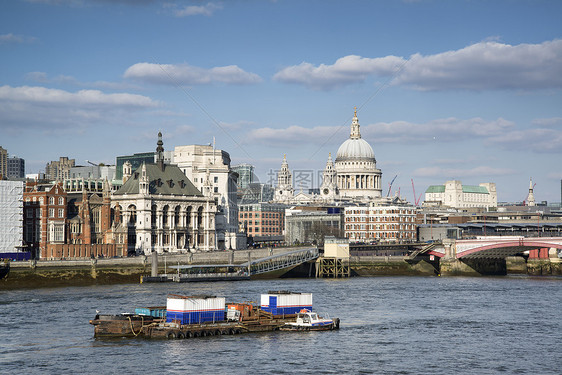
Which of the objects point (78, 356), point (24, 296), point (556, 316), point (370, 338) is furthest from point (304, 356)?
point (24, 296)

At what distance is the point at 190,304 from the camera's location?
2837 inches

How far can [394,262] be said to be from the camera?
169 metres

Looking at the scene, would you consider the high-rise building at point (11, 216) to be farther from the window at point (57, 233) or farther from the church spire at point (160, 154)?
the church spire at point (160, 154)

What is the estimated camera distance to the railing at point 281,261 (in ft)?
488

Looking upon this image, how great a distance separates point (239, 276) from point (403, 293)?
103ft

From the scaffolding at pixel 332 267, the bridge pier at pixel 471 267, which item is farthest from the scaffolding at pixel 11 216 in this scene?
the bridge pier at pixel 471 267

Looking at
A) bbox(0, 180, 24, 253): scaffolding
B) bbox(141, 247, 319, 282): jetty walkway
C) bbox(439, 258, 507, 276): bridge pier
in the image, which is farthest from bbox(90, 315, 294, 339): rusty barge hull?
bbox(439, 258, 507, 276): bridge pier

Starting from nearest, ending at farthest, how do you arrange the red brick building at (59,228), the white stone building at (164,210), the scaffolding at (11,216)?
the scaffolding at (11,216), the red brick building at (59,228), the white stone building at (164,210)

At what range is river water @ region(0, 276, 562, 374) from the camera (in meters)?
61.4

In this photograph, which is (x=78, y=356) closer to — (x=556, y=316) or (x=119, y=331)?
(x=119, y=331)

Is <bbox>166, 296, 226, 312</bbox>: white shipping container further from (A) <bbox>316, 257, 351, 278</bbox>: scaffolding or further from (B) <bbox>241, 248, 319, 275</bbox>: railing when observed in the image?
(A) <bbox>316, 257, 351, 278</bbox>: scaffolding

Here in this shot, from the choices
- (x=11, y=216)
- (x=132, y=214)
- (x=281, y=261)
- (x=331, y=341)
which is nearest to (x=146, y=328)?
(x=331, y=341)

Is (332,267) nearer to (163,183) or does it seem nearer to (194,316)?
(163,183)

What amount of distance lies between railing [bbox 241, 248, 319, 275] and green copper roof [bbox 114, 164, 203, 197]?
32114mm
